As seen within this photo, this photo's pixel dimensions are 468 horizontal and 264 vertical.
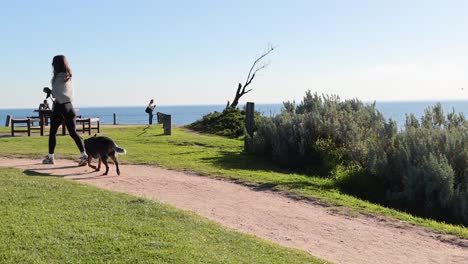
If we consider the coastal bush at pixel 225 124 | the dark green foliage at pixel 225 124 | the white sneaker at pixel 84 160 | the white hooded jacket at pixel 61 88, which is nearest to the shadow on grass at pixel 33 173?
the white sneaker at pixel 84 160

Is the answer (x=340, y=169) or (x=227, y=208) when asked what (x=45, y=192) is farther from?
(x=340, y=169)

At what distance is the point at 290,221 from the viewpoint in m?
8.21

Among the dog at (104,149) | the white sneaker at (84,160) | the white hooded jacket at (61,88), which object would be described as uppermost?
the white hooded jacket at (61,88)

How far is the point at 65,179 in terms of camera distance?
1019cm

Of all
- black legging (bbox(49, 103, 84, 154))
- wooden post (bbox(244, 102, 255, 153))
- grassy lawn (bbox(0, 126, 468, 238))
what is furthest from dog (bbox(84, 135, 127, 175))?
wooden post (bbox(244, 102, 255, 153))

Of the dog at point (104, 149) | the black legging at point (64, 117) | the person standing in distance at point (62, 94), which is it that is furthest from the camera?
the black legging at point (64, 117)

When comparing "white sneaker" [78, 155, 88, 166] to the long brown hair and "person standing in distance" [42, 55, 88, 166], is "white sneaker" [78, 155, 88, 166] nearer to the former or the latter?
"person standing in distance" [42, 55, 88, 166]

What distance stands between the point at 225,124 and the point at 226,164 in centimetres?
1333

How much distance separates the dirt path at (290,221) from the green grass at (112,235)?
0.71 metres

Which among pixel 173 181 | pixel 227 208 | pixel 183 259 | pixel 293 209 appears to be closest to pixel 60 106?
pixel 173 181

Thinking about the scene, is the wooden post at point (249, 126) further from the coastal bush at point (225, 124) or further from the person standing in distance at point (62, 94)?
the coastal bush at point (225, 124)

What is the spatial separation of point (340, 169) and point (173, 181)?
4.93 meters

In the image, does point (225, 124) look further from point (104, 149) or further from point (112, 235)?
point (112, 235)

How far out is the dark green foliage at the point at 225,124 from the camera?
84.2 feet
